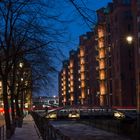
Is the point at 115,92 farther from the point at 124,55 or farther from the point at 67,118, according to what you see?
the point at 67,118

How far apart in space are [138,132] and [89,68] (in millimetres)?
139730

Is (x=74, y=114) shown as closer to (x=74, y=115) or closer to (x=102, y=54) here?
(x=74, y=115)

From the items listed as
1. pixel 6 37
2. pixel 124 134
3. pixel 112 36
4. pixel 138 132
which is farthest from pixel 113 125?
pixel 112 36

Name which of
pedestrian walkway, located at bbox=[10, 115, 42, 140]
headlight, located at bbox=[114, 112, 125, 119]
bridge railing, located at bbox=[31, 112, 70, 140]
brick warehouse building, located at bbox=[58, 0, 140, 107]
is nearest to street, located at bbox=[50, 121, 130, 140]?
pedestrian walkway, located at bbox=[10, 115, 42, 140]

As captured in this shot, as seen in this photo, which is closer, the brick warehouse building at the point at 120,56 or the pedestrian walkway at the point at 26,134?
the pedestrian walkway at the point at 26,134

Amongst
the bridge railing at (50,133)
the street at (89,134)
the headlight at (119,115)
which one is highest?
the headlight at (119,115)

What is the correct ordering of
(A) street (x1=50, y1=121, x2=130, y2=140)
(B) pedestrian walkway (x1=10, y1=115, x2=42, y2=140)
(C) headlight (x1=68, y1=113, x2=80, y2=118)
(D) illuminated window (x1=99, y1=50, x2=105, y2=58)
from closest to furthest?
(B) pedestrian walkway (x1=10, y1=115, x2=42, y2=140)
(A) street (x1=50, y1=121, x2=130, y2=140)
(C) headlight (x1=68, y1=113, x2=80, y2=118)
(D) illuminated window (x1=99, y1=50, x2=105, y2=58)

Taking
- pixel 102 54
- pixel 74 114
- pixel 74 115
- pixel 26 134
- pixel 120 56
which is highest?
pixel 102 54

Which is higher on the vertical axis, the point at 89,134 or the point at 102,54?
the point at 102,54

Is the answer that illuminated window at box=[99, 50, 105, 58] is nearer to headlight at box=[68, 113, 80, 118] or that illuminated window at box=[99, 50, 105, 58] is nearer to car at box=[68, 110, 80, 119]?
car at box=[68, 110, 80, 119]

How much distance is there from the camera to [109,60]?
15388 cm

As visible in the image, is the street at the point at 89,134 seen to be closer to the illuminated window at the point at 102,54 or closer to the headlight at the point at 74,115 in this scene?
the headlight at the point at 74,115

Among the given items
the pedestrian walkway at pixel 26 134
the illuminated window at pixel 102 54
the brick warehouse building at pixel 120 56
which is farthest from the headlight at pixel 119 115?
the illuminated window at pixel 102 54

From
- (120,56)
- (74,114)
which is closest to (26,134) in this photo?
(74,114)
